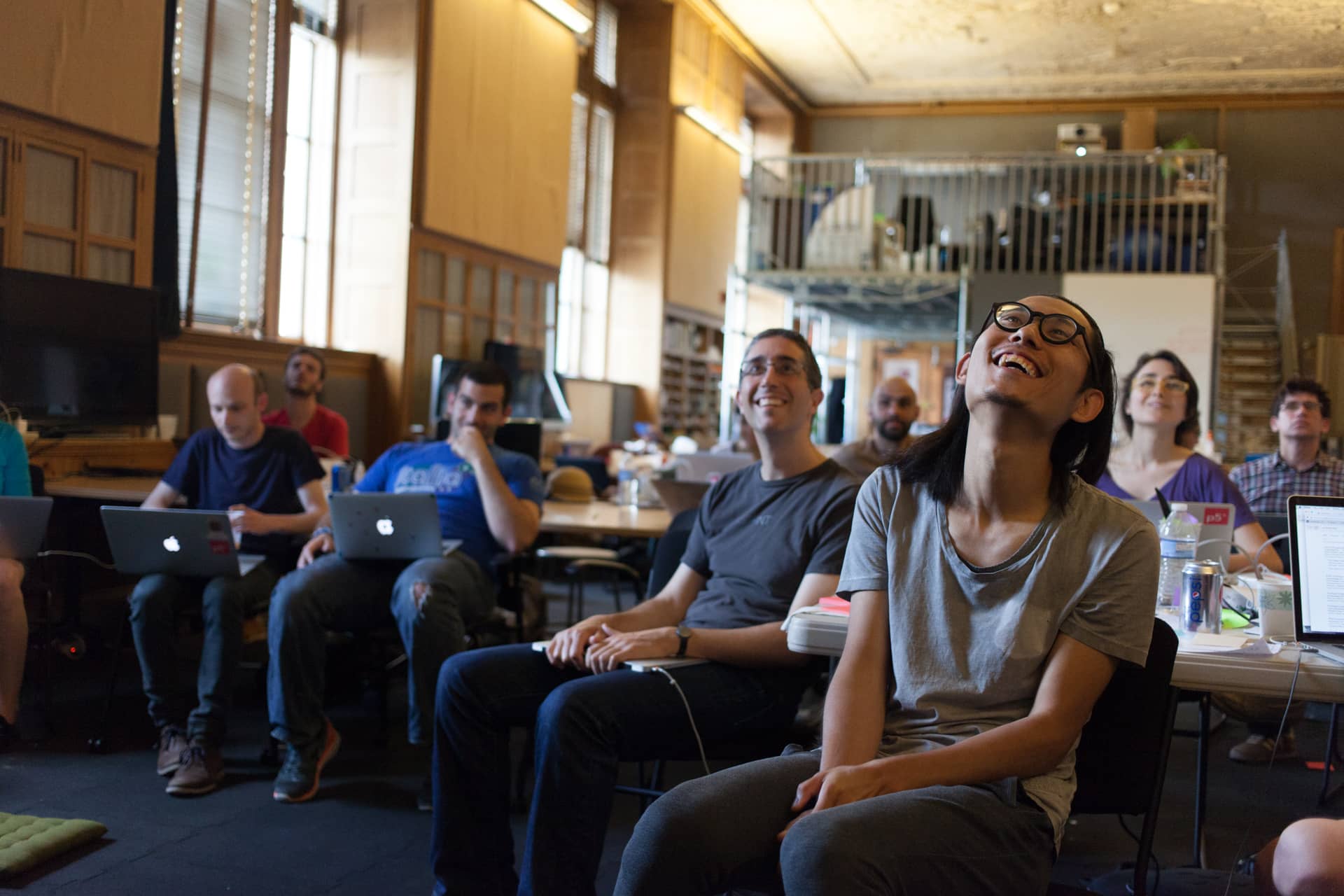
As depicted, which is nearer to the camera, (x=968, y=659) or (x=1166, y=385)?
(x=968, y=659)

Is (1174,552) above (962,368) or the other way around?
the other way around

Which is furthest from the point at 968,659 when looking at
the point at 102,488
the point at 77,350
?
the point at 77,350

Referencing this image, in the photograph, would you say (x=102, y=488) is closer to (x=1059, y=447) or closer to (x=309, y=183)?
(x=1059, y=447)

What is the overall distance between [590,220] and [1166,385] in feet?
28.6

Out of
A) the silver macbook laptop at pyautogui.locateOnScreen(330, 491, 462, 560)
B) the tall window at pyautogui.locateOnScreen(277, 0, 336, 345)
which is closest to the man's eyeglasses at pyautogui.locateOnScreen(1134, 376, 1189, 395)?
the silver macbook laptop at pyautogui.locateOnScreen(330, 491, 462, 560)

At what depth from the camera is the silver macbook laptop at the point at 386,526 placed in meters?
3.47

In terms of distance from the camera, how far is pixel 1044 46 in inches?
523

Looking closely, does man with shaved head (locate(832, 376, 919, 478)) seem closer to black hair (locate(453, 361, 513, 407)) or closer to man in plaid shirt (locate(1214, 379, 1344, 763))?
man in plaid shirt (locate(1214, 379, 1344, 763))

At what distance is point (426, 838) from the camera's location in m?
3.04

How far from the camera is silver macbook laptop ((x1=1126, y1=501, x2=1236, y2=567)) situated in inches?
112

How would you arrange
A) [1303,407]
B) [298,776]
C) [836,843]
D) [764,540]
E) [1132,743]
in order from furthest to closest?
[1303,407] → [298,776] → [764,540] → [1132,743] → [836,843]

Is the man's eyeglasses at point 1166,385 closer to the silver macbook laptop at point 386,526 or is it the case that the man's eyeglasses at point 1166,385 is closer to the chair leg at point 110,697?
the silver macbook laptop at point 386,526

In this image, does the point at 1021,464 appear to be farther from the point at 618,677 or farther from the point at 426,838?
the point at 426,838

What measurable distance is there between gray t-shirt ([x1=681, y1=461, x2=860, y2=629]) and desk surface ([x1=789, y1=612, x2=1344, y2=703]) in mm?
445
